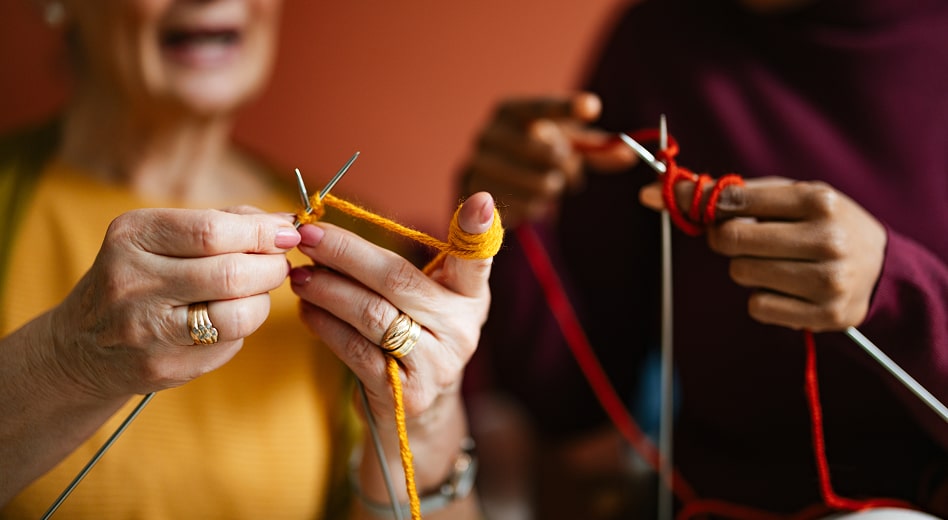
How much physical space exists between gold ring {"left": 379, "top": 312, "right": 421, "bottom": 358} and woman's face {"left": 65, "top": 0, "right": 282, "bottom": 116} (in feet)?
1.68

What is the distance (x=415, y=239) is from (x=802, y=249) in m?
0.36

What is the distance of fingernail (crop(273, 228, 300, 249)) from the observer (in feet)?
2.00

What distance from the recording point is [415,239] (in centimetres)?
61

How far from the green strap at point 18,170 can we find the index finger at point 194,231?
441 millimetres

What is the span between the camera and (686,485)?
1.00 metres

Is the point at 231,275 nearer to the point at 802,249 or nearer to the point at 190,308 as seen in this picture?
the point at 190,308

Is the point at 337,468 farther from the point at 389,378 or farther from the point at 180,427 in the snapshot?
the point at 389,378

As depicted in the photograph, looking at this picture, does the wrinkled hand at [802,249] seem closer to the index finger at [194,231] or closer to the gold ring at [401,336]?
the gold ring at [401,336]

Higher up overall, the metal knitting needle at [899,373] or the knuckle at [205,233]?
the knuckle at [205,233]

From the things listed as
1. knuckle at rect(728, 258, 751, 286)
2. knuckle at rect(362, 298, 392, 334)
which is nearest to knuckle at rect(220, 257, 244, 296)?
knuckle at rect(362, 298, 392, 334)

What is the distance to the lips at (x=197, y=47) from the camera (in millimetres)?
935

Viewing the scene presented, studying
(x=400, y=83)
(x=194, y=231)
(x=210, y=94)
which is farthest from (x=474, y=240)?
(x=400, y=83)

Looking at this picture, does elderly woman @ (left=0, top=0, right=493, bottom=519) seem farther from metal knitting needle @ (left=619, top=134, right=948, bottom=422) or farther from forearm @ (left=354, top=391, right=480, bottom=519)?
metal knitting needle @ (left=619, top=134, right=948, bottom=422)

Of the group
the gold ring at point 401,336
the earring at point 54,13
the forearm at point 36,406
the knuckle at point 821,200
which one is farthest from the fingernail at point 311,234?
the earring at point 54,13
